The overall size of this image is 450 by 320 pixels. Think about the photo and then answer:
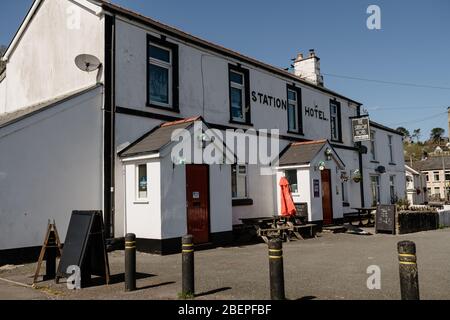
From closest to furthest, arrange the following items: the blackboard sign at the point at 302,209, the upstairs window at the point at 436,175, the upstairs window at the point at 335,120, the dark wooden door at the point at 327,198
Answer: the blackboard sign at the point at 302,209
the dark wooden door at the point at 327,198
the upstairs window at the point at 335,120
the upstairs window at the point at 436,175

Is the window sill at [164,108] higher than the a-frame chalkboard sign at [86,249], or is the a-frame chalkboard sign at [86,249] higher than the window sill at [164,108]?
the window sill at [164,108]

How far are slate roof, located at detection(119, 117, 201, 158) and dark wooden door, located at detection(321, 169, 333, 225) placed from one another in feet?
25.3

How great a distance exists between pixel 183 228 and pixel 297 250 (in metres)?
3.18

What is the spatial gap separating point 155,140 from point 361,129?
47.3 ft

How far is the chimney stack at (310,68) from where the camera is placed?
72.5 feet

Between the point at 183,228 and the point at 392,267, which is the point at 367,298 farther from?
the point at 183,228

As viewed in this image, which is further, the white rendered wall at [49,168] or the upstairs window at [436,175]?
the upstairs window at [436,175]

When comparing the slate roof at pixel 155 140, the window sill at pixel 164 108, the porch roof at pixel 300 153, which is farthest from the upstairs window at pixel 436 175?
the slate roof at pixel 155 140

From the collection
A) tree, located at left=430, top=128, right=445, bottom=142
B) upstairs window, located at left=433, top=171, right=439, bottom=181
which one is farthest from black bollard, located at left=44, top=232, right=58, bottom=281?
tree, located at left=430, top=128, right=445, bottom=142

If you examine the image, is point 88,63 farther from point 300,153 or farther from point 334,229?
point 334,229

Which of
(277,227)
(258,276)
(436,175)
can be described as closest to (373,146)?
(277,227)

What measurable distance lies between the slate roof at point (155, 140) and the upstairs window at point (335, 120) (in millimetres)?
11900

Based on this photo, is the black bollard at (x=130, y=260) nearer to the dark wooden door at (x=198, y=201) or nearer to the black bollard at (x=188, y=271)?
the black bollard at (x=188, y=271)
